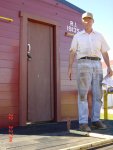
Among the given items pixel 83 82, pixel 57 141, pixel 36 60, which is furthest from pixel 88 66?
pixel 36 60

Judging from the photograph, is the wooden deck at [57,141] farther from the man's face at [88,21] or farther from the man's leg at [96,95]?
the man's face at [88,21]

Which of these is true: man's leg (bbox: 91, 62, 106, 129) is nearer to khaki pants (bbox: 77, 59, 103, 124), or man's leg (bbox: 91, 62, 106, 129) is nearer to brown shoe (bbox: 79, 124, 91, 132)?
khaki pants (bbox: 77, 59, 103, 124)

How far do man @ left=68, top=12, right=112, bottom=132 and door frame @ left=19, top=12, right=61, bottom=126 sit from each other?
1.31 m

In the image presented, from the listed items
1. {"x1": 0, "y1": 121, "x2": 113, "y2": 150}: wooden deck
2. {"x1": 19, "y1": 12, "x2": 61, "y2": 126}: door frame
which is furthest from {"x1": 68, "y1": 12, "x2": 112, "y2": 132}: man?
{"x1": 19, "y1": 12, "x2": 61, "y2": 126}: door frame

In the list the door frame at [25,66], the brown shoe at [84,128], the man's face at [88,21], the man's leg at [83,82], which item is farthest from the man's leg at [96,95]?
the door frame at [25,66]

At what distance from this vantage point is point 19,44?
6078mm

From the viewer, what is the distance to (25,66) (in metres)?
6.08

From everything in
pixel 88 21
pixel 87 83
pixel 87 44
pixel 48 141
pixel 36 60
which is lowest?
pixel 48 141

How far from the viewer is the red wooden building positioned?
19.2 ft

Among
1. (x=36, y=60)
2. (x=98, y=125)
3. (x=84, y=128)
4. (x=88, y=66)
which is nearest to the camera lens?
(x=84, y=128)

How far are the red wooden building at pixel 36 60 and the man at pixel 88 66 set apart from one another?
4.52 ft

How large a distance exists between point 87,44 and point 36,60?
172 cm

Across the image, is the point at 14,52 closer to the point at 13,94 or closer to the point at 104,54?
the point at 13,94

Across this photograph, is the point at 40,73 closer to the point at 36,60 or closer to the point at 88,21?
the point at 36,60
